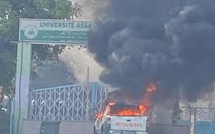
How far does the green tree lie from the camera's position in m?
34.9

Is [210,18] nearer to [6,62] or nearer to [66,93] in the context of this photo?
[66,93]

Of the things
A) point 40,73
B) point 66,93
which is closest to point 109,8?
point 66,93

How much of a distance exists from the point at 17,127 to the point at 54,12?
6.33 m

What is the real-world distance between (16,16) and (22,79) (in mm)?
4315

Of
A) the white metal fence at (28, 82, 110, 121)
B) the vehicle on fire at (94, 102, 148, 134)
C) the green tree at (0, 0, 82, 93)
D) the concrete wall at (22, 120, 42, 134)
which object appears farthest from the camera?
the green tree at (0, 0, 82, 93)

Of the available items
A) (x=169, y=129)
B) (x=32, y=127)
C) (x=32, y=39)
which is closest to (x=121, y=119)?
(x=169, y=129)

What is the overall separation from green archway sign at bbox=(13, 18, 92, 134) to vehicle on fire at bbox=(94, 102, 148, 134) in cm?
370

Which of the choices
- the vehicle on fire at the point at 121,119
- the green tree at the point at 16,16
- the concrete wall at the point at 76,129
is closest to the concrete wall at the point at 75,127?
the concrete wall at the point at 76,129

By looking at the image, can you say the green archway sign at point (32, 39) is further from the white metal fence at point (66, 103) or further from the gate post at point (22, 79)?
the white metal fence at point (66, 103)

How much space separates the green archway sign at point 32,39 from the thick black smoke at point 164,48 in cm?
71

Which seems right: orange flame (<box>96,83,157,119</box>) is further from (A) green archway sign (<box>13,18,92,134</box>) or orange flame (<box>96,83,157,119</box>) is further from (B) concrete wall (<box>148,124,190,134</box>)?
(A) green archway sign (<box>13,18,92,134</box>)

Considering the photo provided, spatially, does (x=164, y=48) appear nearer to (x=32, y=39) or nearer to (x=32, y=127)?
A: (x=32, y=39)

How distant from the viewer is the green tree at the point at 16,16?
3491 cm

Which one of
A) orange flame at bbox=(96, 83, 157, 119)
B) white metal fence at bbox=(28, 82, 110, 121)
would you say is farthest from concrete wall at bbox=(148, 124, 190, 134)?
white metal fence at bbox=(28, 82, 110, 121)
